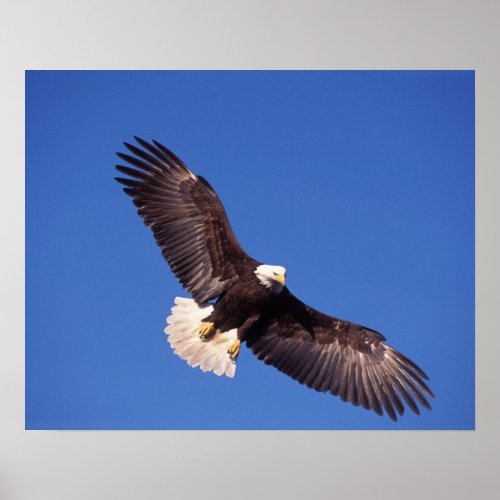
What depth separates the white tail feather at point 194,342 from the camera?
3270 millimetres

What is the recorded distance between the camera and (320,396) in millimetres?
3359

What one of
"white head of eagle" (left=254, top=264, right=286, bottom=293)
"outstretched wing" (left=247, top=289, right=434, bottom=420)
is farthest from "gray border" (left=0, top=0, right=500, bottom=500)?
"white head of eagle" (left=254, top=264, right=286, bottom=293)

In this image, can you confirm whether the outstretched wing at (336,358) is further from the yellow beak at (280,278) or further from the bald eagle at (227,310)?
the yellow beak at (280,278)

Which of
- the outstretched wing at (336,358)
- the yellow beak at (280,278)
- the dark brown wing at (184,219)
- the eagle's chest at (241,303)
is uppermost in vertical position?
the dark brown wing at (184,219)

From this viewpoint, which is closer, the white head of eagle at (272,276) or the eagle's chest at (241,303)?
the white head of eagle at (272,276)

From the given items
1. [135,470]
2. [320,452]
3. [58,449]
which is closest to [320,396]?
[320,452]

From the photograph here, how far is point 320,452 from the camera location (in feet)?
10.9
